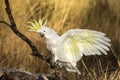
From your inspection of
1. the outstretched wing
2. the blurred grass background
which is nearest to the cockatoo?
the outstretched wing

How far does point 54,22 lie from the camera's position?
6.31 metres

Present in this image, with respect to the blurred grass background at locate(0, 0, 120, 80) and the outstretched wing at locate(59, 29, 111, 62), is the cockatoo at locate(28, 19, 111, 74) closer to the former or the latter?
the outstretched wing at locate(59, 29, 111, 62)

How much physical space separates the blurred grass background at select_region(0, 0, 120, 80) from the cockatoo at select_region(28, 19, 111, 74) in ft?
4.90

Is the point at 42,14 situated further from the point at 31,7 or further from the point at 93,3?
the point at 93,3

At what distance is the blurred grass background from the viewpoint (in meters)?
5.36

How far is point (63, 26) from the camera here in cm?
629

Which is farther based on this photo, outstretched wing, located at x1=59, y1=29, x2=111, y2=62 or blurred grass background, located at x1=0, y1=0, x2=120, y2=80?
blurred grass background, located at x1=0, y1=0, x2=120, y2=80

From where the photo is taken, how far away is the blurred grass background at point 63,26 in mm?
5355

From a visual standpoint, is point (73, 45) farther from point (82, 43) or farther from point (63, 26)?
point (63, 26)

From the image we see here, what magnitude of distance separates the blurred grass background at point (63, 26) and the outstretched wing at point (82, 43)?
4.89 feet

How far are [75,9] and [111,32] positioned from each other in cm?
59

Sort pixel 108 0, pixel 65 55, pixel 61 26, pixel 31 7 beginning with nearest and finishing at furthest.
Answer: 1. pixel 65 55
2. pixel 61 26
3. pixel 31 7
4. pixel 108 0

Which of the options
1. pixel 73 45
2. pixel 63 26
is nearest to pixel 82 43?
pixel 73 45

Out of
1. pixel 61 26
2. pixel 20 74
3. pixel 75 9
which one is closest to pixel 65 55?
pixel 20 74
